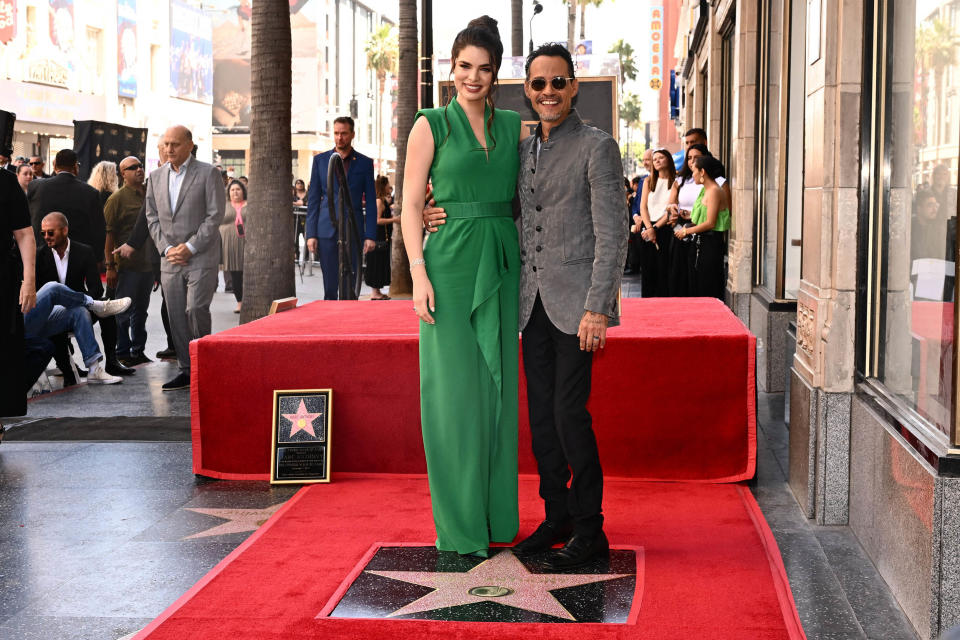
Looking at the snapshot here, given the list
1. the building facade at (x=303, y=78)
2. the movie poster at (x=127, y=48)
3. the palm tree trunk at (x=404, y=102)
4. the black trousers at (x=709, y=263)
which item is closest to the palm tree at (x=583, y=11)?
the building facade at (x=303, y=78)

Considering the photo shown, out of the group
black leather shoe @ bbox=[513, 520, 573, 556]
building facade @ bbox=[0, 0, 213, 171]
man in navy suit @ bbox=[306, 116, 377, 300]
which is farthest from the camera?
building facade @ bbox=[0, 0, 213, 171]

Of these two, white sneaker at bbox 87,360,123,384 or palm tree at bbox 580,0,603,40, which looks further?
Result: palm tree at bbox 580,0,603,40

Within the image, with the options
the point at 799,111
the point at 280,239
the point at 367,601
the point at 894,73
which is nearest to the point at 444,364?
the point at 367,601

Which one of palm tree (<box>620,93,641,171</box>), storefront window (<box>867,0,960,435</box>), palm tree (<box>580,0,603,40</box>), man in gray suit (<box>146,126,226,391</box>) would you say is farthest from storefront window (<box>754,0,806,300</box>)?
palm tree (<box>620,93,641,171</box>)

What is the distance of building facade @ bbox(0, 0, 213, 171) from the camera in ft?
118

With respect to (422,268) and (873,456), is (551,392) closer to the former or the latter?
(422,268)

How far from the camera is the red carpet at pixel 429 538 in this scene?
390 centimetres

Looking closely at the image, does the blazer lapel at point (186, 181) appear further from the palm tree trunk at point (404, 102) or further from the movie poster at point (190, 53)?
the movie poster at point (190, 53)

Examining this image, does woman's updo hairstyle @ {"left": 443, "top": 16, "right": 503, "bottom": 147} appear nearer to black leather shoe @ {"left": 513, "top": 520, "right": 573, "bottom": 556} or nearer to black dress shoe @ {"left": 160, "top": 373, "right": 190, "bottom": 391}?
black leather shoe @ {"left": 513, "top": 520, "right": 573, "bottom": 556}

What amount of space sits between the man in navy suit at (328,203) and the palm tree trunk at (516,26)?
77.7 feet

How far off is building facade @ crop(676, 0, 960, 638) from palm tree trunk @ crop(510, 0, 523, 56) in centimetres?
2891

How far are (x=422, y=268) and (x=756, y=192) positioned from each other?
6.79 m

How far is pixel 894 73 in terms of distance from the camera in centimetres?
484

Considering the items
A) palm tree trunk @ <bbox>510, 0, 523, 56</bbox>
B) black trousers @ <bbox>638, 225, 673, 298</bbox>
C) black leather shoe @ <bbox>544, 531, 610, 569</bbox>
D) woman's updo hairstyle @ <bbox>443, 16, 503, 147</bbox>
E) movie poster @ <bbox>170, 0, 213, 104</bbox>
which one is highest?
movie poster @ <bbox>170, 0, 213, 104</bbox>
